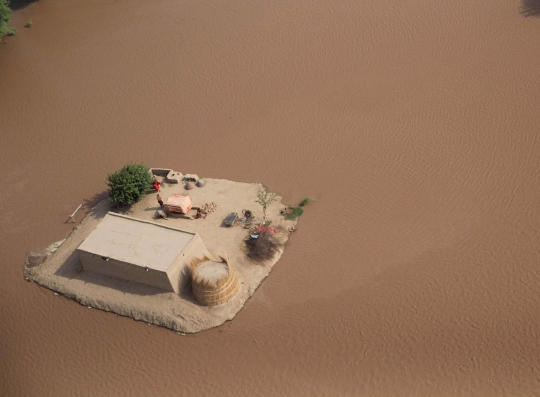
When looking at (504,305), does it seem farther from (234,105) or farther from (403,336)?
(234,105)

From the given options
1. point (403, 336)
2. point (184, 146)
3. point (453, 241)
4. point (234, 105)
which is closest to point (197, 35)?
point (234, 105)

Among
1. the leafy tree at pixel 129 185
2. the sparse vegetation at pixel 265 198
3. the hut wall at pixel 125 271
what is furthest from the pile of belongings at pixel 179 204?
the hut wall at pixel 125 271

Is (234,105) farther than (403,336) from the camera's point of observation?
Yes

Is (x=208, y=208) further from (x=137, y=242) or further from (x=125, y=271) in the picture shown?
(x=125, y=271)

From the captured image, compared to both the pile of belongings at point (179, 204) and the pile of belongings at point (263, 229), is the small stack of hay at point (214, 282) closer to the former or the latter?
the pile of belongings at point (263, 229)

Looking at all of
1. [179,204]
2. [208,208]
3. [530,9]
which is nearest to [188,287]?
[179,204]

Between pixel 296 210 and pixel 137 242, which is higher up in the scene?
pixel 296 210

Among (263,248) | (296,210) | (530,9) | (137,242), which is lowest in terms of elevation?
(137,242)
